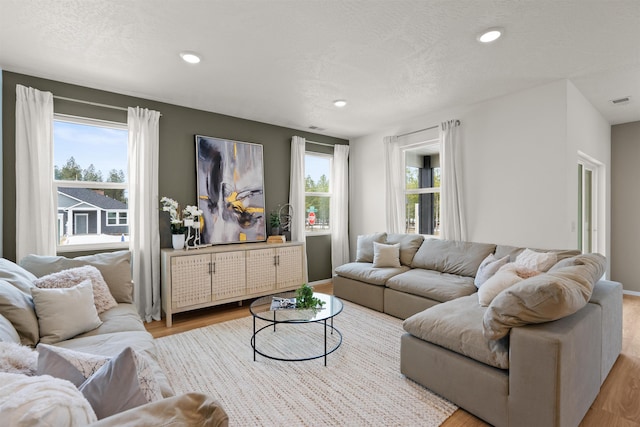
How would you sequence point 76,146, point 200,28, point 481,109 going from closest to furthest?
point 200,28
point 76,146
point 481,109

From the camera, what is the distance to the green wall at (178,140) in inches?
112

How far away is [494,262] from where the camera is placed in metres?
2.94

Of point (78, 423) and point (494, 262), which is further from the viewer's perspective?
point (494, 262)

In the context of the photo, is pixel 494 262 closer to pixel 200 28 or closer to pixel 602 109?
pixel 602 109

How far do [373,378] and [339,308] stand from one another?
608 millimetres

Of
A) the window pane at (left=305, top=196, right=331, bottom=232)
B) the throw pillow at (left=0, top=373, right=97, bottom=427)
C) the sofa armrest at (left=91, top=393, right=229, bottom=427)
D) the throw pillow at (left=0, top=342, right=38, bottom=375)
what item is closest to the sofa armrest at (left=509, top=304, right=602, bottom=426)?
the sofa armrest at (left=91, top=393, right=229, bottom=427)

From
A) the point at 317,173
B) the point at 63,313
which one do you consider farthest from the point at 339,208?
the point at 63,313

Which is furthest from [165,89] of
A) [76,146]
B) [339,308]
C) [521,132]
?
[521,132]

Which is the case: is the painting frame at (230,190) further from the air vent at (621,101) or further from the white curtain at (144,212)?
the air vent at (621,101)

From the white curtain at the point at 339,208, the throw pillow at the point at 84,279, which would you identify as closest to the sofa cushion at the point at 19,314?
the throw pillow at the point at 84,279

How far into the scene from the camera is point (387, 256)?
403cm

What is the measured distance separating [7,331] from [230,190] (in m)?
2.75

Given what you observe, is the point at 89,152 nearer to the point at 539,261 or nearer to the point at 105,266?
the point at 105,266

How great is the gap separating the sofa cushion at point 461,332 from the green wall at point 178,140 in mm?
2958
